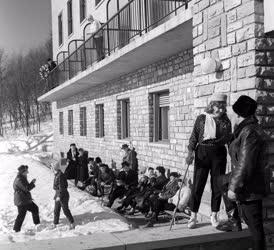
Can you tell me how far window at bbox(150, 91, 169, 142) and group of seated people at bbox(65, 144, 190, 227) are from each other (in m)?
1.83

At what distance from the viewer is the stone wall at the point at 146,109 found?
9000 mm

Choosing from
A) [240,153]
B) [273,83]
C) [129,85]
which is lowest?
[240,153]

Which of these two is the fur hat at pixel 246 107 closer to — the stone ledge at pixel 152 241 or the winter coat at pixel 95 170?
the stone ledge at pixel 152 241

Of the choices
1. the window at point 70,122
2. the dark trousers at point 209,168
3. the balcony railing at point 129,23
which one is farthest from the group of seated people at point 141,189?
the window at point 70,122

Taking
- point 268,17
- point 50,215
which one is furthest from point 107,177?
point 268,17

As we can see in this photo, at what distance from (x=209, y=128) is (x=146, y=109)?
252 inches

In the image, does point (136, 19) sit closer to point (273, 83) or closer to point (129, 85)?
point (129, 85)

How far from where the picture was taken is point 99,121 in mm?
15953

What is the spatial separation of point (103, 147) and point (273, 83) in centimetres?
1047

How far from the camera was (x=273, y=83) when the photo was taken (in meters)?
4.90

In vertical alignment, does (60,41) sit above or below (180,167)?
above

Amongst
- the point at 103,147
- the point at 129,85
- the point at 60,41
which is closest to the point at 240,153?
the point at 129,85

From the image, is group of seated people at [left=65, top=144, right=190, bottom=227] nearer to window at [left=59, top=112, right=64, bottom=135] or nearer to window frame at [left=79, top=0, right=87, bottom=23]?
window frame at [left=79, top=0, right=87, bottom=23]

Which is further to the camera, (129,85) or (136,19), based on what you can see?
(129,85)
